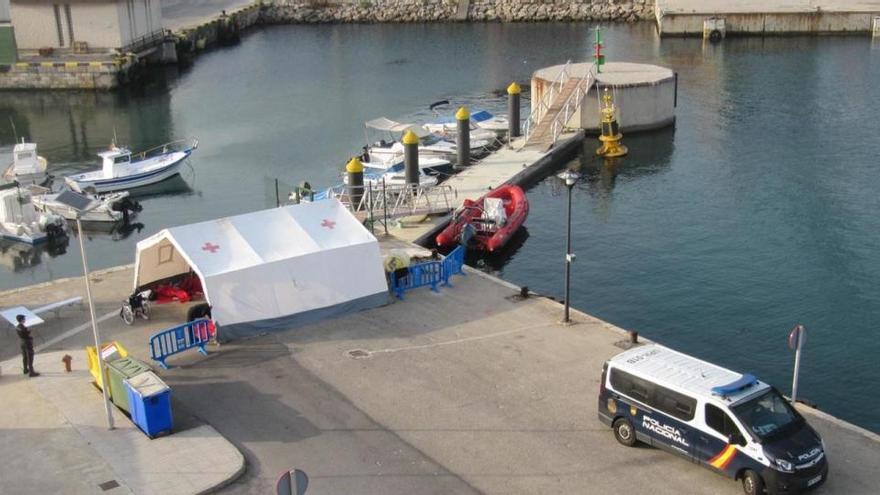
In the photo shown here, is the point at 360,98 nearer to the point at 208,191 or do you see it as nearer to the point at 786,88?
the point at 208,191

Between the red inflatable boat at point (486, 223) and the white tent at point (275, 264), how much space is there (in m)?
9.26

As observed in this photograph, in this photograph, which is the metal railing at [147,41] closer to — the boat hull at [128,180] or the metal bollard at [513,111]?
the boat hull at [128,180]

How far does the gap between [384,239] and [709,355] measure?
41.3 ft

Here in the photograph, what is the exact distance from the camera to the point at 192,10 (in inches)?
4478

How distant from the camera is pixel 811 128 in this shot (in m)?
58.7

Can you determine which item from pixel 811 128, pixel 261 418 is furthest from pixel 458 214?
pixel 811 128

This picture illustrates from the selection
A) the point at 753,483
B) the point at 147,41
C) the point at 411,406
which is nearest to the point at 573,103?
the point at 411,406

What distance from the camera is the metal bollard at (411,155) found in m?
44.0

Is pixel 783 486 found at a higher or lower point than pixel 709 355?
higher

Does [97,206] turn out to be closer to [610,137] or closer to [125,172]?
[125,172]

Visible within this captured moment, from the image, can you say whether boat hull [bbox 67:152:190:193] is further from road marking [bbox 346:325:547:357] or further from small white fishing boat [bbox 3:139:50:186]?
road marking [bbox 346:325:547:357]

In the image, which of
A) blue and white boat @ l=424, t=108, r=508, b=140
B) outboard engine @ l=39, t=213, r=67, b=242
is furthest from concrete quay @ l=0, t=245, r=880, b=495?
blue and white boat @ l=424, t=108, r=508, b=140

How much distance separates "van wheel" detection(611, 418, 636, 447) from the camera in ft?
69.6

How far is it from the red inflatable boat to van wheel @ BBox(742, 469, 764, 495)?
20.6m
